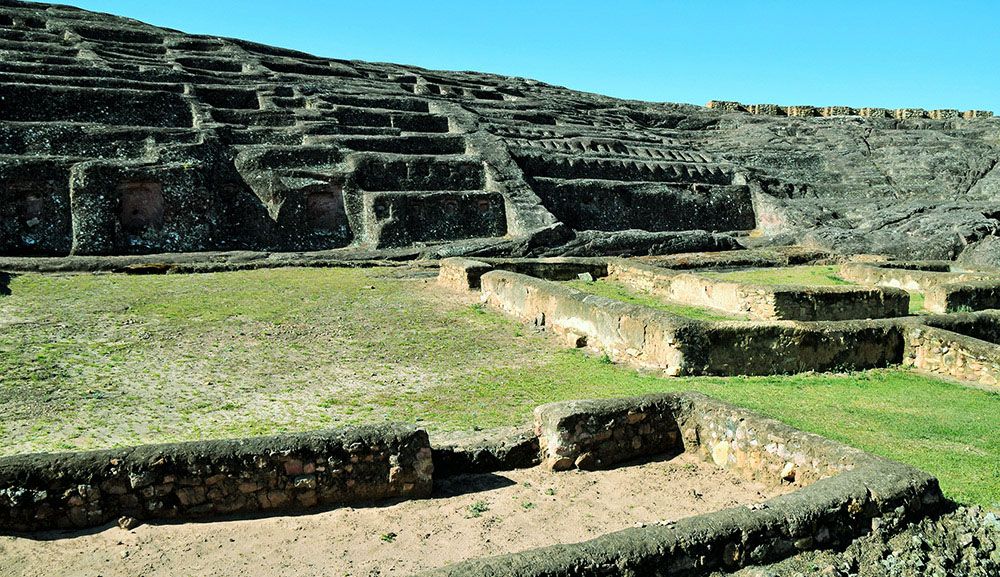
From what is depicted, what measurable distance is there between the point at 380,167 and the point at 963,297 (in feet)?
42.3

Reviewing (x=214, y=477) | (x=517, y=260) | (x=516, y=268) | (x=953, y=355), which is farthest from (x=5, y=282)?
(x=953, y=355)

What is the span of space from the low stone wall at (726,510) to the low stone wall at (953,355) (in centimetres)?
476

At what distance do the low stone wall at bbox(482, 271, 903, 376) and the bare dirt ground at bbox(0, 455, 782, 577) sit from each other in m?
2.85

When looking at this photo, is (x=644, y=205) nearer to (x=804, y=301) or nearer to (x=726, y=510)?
(x=804, y=301)

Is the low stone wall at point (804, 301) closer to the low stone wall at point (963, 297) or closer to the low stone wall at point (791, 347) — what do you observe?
the low stone wall at point (963, 297)

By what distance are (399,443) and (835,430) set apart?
13.2 feet

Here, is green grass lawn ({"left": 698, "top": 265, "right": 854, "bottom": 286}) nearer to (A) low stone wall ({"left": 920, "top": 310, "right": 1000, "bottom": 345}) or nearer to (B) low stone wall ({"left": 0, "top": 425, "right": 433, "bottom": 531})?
(A) low stone wall ({"left": 920, "top": 310, "right": 1000, "bottom": 345})

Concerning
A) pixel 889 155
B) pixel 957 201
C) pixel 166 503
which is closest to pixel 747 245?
pixel 957 201

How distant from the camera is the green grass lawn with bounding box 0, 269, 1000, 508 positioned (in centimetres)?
Result: 682

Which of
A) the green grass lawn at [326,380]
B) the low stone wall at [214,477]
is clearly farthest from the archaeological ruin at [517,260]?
the green grass lawn at [326,380]

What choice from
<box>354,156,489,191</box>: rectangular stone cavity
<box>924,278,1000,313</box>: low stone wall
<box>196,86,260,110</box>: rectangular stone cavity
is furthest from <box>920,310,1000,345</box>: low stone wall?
<box>196,86,260,110</box>: rectangular stone cavity

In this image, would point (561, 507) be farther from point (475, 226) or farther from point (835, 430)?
point (475, 226)

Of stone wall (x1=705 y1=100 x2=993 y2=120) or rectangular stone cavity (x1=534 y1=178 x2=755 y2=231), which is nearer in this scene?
rectangular stone cavity (x1=534 y1=178 x2=755 y2=231)

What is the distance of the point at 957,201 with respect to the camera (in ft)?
79.9
